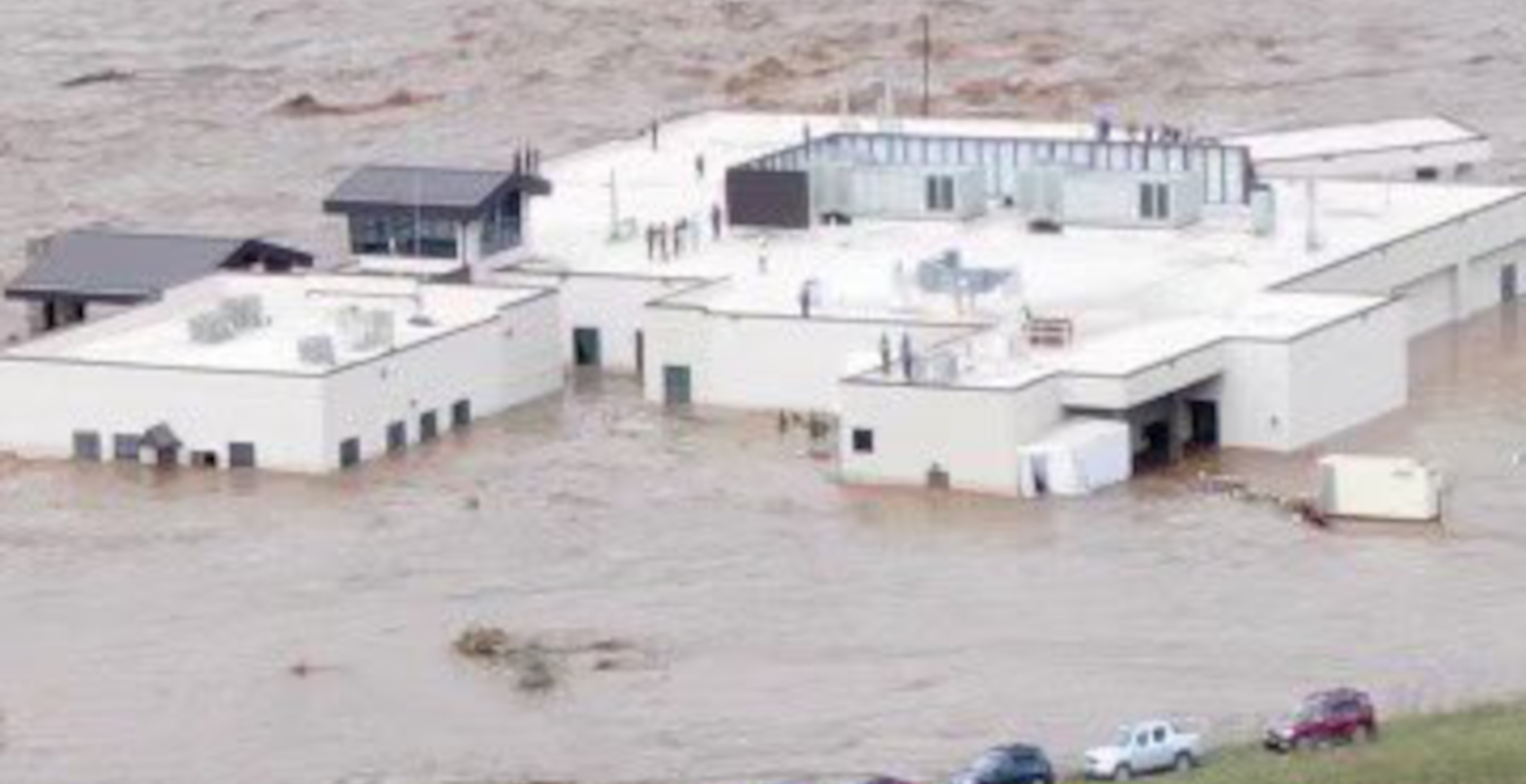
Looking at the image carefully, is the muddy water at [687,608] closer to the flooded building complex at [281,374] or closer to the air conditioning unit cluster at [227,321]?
the flooded building complex at [281,374]

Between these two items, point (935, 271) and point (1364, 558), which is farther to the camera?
point (935, 271)

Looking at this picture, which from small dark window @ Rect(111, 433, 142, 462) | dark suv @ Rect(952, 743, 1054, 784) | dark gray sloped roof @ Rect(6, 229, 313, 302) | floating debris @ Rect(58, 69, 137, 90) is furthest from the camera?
floating debris @ Rect(58, 69, 137, 90)

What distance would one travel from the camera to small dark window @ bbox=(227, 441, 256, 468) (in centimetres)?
3534

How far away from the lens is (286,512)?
3416cm

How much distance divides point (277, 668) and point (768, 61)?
2390 centimetres

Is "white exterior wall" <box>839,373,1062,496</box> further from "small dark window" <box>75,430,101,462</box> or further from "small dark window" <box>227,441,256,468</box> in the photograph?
"small dark window" <box>75,430,101,462</box>

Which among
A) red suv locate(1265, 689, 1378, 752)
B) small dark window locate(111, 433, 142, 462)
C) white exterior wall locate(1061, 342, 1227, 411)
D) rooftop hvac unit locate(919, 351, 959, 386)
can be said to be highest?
rooftop hvac unit locate(919, 351, 959, 386)

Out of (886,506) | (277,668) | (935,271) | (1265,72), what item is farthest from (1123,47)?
(277,668)

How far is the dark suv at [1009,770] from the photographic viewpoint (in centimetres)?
2594

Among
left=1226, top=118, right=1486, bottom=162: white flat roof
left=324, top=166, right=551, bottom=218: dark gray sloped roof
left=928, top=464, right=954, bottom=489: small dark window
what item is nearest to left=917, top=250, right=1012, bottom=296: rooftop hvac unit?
left=928, top=464, right=954, bottom=489: small dark window

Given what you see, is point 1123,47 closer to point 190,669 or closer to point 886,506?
point 886,506

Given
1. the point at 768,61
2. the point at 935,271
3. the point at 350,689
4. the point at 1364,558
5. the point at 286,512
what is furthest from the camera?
the point at 768,61

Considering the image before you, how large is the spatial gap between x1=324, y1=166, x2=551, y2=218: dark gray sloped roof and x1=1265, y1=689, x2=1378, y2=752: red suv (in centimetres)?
1297

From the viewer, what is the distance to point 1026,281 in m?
37.8
